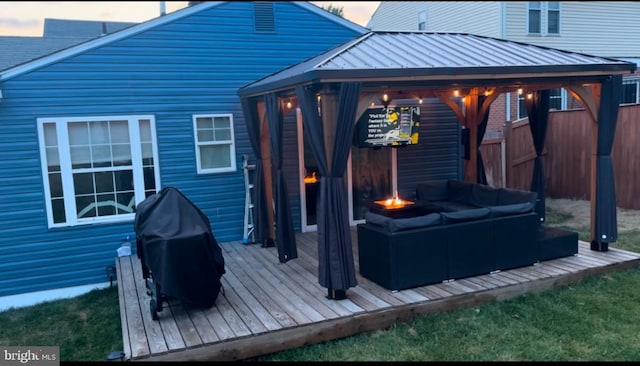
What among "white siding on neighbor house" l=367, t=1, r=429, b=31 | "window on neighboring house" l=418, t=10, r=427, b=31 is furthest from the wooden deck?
"white siding on neighbor house" l=367, t=1, r=429, b=31

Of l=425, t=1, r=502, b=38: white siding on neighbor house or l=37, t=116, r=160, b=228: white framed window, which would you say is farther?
l=425, t=1, r=502, b=38: white siding on neighbor house

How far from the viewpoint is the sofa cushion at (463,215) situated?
17.1 feet

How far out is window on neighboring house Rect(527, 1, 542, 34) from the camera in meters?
13.6

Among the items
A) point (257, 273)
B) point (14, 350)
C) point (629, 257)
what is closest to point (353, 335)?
point (257, 273)

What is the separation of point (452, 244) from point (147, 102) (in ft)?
15.6

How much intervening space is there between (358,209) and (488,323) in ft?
13.4

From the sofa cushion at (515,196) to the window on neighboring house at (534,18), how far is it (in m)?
9.09

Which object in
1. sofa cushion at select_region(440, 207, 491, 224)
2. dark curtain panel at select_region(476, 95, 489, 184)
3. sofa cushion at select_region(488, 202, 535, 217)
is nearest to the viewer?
sofa cushion at select_region(440, 207, 491, 224)

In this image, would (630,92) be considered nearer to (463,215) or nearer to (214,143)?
(463,215)

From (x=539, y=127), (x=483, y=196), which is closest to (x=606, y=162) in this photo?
(x=483, y=196)

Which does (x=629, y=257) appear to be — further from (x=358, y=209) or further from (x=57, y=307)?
(x=57, y=307)

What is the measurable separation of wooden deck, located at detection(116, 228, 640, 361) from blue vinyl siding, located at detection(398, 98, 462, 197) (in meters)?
3.18

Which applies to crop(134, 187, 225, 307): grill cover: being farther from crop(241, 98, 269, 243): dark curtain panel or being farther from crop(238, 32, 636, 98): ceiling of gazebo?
crop(241, 98, 269, 243): dark curtain panel

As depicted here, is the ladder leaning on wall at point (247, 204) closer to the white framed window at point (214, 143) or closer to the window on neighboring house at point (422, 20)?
the white framed window at point (214, 143)
